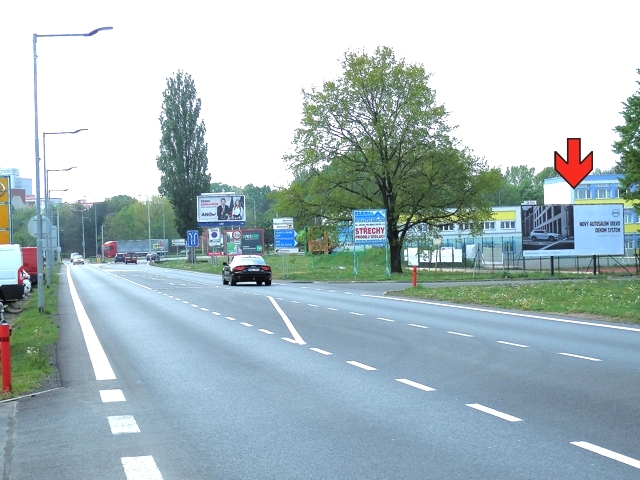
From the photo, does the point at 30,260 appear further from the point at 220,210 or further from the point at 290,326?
the point at 290,326

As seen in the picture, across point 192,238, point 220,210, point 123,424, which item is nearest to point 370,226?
point 220,210

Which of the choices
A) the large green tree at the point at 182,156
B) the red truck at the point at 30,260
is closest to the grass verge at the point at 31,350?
the red truck at the point at 30,260

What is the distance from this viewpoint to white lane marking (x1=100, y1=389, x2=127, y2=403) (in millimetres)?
10719

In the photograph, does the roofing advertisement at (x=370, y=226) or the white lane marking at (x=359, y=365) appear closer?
the white lane marking at (x=359, y=365)

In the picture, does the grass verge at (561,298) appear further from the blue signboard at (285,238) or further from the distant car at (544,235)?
the blue signboard at (285,238)

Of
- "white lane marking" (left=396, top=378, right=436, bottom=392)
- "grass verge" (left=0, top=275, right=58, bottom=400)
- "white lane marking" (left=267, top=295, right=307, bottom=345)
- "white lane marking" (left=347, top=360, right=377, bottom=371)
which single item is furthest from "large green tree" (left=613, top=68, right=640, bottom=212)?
"white lane marking" (left=396, top=378, right=436, bottom=392)

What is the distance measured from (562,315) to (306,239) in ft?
112

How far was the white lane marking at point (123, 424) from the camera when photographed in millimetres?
8797

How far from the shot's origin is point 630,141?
54.2 meters

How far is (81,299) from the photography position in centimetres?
3534

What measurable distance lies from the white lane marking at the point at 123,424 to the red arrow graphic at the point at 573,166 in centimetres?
1413

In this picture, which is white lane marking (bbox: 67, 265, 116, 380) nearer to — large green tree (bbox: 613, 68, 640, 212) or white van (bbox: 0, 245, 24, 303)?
white van (bbox: 0, 245, 24, 303)

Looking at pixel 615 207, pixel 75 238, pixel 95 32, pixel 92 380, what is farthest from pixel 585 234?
pixel 75 238

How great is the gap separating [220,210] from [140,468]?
76.4 meters
